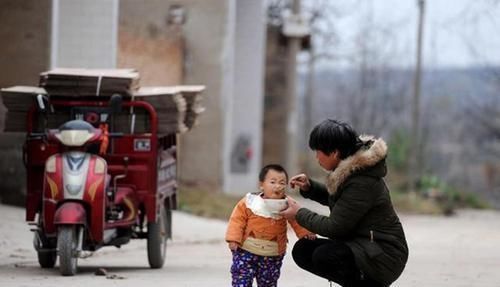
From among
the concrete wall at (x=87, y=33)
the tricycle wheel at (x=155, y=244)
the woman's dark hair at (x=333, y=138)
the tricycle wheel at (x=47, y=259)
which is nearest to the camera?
the woman's dark hair at (x=333, y=138)

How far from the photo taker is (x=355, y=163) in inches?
367

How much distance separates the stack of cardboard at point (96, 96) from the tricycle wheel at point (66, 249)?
1.77 meters

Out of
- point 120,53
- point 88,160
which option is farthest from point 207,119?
point 88,160

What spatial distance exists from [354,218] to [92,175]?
4787 mm

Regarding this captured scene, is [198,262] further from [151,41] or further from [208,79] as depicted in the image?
[208,79]

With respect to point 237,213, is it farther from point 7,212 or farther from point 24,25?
point 24,25

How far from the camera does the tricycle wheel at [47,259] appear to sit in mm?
14109

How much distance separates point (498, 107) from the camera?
6094 centimetres

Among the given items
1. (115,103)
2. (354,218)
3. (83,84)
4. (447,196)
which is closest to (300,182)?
(354,218)

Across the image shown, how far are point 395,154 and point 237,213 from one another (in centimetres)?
4347

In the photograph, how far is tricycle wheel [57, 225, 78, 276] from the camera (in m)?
12.9

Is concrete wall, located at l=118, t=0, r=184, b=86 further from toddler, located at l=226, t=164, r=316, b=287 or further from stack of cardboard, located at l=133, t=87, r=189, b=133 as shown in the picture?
toddler, located at l=226, t=164, r=316, b=287

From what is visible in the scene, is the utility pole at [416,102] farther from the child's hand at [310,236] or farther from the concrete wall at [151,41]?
the child's hand at [310,236]

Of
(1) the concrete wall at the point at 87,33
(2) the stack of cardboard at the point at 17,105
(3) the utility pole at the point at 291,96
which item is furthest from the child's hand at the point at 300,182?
(3) the utility pole at the point at 291,96
